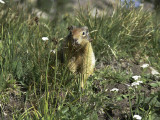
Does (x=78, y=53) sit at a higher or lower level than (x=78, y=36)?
lower

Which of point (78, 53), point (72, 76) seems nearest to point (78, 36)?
point (78, 53)

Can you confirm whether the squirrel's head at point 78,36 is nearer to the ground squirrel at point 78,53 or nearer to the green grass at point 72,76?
the ground squirrel at point 78,53

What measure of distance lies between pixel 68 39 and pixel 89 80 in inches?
31.0

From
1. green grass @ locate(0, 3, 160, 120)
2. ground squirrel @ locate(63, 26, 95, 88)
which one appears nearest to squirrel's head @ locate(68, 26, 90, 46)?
ground squirrel @ locate(63, 26, 95, 88)

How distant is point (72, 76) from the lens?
371 centimetres

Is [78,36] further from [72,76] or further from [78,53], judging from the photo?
[72,76]

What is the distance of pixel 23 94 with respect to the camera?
3.53 m

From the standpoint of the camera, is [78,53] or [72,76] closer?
[72,76]

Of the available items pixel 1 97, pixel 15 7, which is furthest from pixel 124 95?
pixel 15 7

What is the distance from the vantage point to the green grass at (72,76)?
309 centimetres

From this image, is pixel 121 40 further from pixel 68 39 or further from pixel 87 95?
pixel 87 95

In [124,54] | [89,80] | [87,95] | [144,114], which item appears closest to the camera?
[144,114]

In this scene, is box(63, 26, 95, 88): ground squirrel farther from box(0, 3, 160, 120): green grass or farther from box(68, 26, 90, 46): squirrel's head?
box(0, 3, 160, 120): green grass

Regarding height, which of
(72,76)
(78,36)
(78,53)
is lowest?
(72,76)
